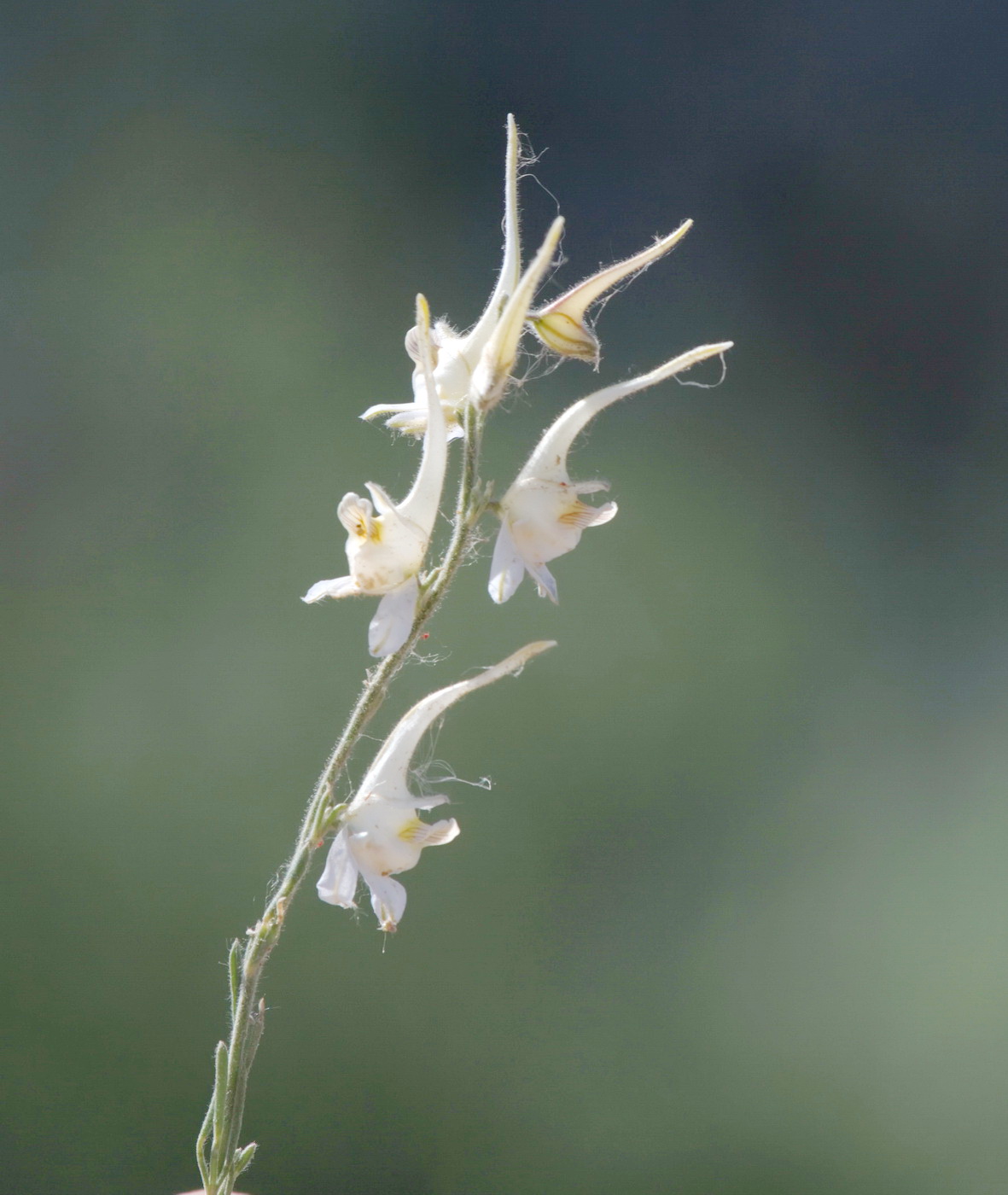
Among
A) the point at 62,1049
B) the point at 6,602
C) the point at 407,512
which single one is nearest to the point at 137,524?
the point at 6,602

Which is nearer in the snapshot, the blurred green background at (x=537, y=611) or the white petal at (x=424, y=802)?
the white petal at (x=424, y=802)

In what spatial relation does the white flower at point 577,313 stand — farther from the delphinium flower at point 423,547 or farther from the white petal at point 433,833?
the white petal at point 433,833

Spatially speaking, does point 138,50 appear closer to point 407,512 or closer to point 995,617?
point 407,512

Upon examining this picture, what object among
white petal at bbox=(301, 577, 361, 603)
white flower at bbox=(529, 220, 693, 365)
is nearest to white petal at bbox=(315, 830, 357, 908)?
white petal at bbox=(301, 577, 361, 603)

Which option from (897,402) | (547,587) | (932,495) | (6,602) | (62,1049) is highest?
(897,402)

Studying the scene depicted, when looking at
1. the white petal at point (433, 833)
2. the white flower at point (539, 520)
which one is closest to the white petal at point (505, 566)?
the white flower at point (539, 520)
